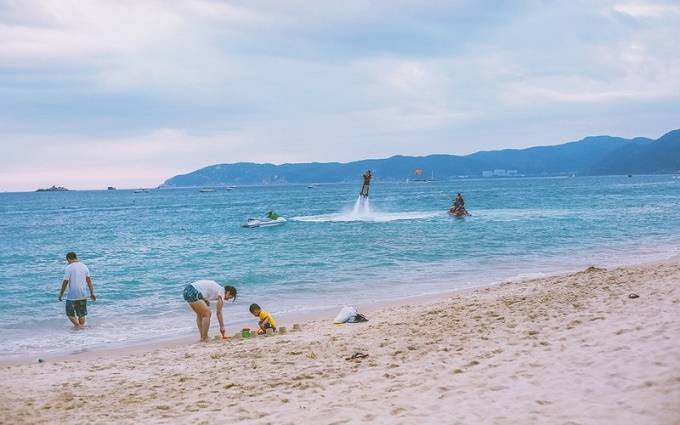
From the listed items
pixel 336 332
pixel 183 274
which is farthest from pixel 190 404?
pixel 183 274

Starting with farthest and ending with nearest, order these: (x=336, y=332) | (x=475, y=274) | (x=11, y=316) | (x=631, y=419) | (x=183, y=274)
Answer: (x=183, y=274) < (x=475, y=274) < (x=11, y=316) < (x=336, y=332) < (x=631, y=419)

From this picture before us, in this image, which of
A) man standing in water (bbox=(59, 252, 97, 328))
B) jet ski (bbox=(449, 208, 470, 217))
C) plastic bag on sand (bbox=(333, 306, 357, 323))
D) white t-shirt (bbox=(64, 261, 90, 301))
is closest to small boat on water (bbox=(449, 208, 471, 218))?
jet ski (bbox=(449, 208, 470, 217))

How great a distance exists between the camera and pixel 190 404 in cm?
735

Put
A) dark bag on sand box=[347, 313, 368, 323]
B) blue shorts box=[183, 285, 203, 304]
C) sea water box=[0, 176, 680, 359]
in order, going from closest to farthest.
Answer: blue shorts box=[183, 285, 203, 304]
dark bag on sand box=[347, 313, 368, 323]
sea water box=[0, 176, 680, 359]

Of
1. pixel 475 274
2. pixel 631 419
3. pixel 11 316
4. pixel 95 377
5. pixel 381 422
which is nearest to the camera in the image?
pixel 631 419

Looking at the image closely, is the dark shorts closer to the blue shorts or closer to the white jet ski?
the blue shorts

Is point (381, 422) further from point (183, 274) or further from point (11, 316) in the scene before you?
point (183, 274)

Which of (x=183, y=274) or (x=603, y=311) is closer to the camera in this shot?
(x=603, y=311)

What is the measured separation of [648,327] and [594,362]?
169cm

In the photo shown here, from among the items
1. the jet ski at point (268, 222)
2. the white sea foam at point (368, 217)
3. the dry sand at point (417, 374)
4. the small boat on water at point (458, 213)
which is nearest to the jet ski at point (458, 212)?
the small boat on water at point (458, 213)

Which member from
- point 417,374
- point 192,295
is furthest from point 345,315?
point 417,374

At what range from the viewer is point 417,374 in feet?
25.1

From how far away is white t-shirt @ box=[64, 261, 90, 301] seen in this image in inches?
531

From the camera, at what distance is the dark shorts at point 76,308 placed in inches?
548
